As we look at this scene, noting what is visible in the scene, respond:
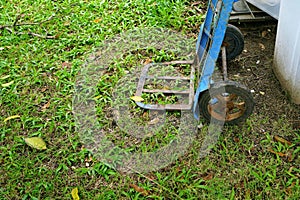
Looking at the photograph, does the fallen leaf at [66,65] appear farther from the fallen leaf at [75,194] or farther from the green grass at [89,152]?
the fallen leaf at [75,194]

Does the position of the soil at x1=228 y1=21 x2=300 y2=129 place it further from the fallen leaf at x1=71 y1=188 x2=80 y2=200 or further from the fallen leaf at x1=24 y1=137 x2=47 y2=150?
the fallen leaf at x1=24 y1=137 x2=47 y2=150

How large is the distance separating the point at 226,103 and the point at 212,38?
442 millimetres

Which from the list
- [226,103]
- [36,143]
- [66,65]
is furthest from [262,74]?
[36,143]

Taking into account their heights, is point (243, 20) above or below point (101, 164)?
above

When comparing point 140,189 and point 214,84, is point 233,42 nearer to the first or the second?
point 214,84

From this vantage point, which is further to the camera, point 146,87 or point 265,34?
point 265,34

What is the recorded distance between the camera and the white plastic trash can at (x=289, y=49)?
100 inches

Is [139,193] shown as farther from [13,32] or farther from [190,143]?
[13,32]

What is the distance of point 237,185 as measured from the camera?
2.39m

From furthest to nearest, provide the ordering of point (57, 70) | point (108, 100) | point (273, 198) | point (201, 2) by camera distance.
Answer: point (201, 2) < point (57, 70) < point (108, 100) < point (273, 198)

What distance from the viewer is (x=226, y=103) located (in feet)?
8.59

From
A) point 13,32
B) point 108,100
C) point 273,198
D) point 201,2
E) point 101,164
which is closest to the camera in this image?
point 273,198

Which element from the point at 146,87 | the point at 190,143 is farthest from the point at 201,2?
the point at 190,143

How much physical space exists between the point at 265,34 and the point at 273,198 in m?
1.72
